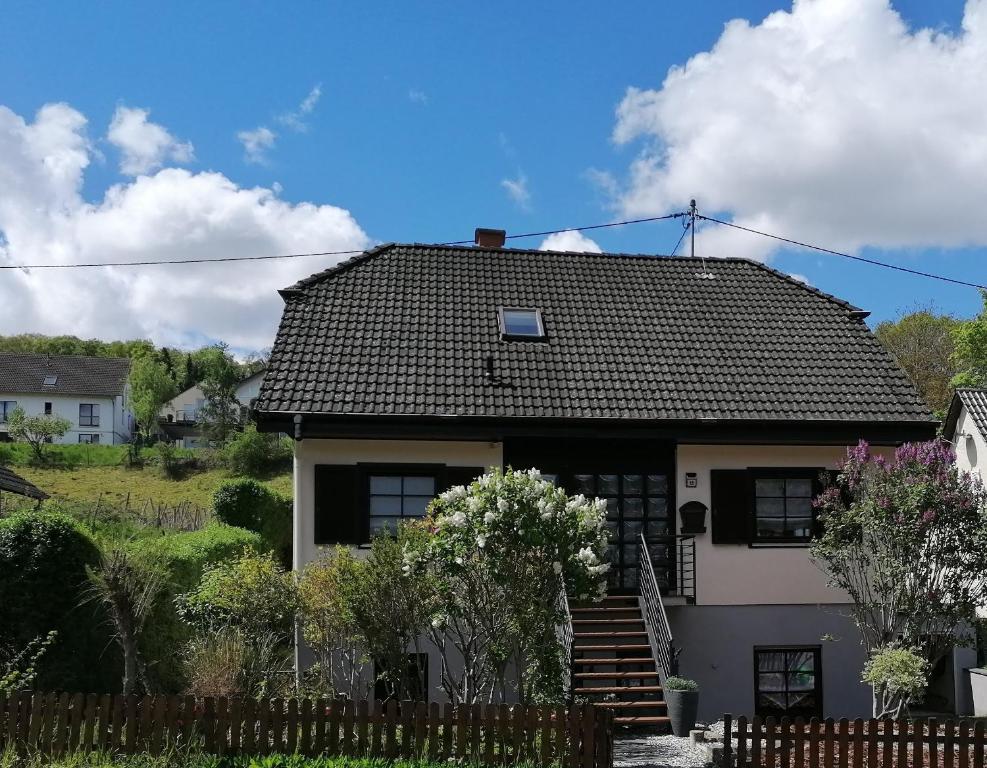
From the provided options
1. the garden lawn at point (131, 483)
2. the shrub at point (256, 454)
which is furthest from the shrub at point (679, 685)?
the shrub at point (256, 454)

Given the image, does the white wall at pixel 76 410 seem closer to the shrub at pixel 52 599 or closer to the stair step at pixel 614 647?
the shrub at pixel 52 599

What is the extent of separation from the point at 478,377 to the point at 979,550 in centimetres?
728

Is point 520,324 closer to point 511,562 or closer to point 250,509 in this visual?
point 511,562

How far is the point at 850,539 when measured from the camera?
38.0 feet

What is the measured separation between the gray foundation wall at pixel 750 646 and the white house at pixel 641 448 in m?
0.02

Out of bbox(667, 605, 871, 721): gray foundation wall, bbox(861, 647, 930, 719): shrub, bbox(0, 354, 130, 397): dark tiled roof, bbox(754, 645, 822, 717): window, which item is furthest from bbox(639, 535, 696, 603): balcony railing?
bbox(0, 354, 130, 397): dark tiled roof

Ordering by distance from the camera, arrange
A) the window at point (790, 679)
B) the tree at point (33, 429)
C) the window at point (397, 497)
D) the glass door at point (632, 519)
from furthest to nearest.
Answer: the tree at point (33, 429), the glass door at point (632, 519), the window at point (790, 679), the window at point (397, 497)

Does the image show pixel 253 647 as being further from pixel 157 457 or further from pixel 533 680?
pixel 157 457

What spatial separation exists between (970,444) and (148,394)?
50.6 m

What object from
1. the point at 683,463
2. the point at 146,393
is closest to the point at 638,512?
the point at 683,463

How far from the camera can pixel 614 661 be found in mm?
11461

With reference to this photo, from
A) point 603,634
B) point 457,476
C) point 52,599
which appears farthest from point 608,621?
point 52,599

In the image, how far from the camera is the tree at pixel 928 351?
38906mm

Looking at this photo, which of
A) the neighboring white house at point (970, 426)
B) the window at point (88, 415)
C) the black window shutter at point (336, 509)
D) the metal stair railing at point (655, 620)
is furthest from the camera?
the window at point (88, 415)
